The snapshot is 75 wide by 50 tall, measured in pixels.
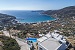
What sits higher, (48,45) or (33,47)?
(48,45)

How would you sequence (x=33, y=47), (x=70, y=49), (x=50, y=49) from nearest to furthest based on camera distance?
(x=50, y=49)
(x=70, y=49)
(x=33, y=47)

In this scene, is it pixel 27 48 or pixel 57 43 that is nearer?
pixel 57 43

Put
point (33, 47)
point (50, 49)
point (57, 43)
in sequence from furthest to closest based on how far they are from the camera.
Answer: point (33, 47)
point (57, 43)
point (50, 49)

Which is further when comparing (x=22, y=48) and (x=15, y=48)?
(x=22, y=48)

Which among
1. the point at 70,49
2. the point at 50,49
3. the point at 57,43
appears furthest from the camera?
the point at 70,49

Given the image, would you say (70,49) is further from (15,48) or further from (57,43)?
(15,48)

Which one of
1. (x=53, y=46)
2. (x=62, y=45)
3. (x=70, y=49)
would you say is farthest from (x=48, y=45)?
(x=70, y=49)

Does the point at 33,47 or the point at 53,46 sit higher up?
the point at 53,46

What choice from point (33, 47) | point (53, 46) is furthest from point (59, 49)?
point (33, 47)

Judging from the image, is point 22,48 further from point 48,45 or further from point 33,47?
point 48,45
